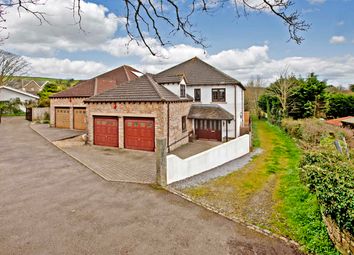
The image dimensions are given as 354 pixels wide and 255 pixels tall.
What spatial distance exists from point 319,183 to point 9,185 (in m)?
11.0

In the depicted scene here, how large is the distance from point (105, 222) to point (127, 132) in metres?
10.6

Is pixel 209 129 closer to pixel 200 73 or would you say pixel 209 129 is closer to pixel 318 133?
pixel 200 73

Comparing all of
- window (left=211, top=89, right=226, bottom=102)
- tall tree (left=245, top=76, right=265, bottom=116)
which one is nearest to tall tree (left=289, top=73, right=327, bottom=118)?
window (left=211, top=89, right=226, bottom=102)

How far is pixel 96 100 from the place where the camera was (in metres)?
17.9

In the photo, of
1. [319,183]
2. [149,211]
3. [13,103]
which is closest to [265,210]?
[319,183]

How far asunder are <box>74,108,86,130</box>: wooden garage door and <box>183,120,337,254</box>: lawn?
1757 cm

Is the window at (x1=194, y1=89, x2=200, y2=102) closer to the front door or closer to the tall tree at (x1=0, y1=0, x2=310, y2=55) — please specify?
the front door

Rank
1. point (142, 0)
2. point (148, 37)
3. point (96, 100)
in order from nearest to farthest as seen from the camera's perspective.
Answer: point (142, 0), point (148, 37), point (96, 100)

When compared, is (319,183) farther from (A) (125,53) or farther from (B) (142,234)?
(A) (125,53)

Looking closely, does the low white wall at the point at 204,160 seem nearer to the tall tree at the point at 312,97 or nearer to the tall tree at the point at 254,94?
the tall tree at the point at 312,97

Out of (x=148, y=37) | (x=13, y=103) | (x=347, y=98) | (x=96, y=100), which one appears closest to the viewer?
(x=148, y=37)

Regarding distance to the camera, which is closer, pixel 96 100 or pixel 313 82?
pixel 96 100

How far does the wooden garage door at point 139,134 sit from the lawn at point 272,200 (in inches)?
259

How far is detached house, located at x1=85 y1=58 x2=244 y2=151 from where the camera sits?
1609cm
